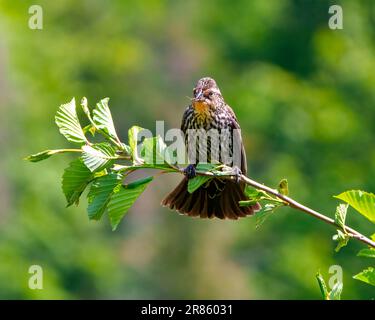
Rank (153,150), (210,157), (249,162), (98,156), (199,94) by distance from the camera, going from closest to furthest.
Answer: (98,156), (153,150), (210,157), (199,94), (249,162)

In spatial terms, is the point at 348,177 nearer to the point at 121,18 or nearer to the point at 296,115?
the point at 296,115

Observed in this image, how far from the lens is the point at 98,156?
3740mm

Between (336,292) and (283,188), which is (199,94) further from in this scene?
(336,292)

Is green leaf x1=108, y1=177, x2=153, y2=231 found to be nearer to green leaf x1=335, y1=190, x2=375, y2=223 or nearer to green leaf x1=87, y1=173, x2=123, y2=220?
green leaf x1=87, y1=173, x2=123, y2=220

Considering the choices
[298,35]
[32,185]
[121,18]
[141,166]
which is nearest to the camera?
[141,166]

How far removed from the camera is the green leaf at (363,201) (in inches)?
141

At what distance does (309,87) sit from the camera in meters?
25.5

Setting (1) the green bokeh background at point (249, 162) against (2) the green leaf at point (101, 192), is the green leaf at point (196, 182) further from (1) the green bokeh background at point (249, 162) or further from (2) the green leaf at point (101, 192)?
(1) the green bokeh background at point (249, 162)

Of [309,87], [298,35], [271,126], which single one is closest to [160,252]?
[271,126]

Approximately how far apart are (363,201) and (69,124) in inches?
43.6

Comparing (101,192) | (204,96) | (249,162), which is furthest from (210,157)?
(249,162)

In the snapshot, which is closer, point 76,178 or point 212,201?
point 76,178

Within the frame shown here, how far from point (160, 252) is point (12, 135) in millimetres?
6573
